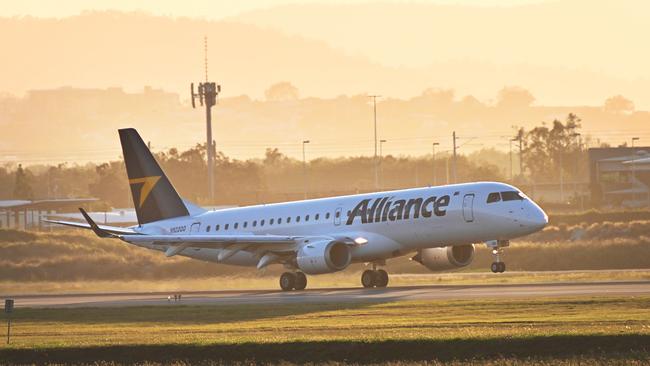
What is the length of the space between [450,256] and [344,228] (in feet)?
16.1

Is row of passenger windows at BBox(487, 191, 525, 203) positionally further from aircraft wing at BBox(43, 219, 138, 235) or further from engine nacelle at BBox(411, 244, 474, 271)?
aircraft wing at BBox(43, 219, 138, 235)

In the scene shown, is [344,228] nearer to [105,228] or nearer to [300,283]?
[300,283]

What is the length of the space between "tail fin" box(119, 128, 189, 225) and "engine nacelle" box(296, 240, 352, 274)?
435 inches

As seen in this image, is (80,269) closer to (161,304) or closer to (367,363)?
(161,304)

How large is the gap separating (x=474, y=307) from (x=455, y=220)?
12791mm

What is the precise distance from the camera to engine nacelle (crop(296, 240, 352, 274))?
6072 centimetres

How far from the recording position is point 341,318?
4441 cm

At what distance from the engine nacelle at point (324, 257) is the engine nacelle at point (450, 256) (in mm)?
3975

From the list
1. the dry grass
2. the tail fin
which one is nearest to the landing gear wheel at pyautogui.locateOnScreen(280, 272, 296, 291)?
the dry grass

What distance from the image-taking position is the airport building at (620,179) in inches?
6462

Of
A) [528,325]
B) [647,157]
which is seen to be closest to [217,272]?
[528,325]

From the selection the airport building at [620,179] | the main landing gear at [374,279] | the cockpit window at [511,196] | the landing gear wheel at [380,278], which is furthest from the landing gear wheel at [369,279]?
the airport building at [620,179]

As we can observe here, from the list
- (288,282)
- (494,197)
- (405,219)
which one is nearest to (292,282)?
(288,282)

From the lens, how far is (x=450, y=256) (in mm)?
63156
